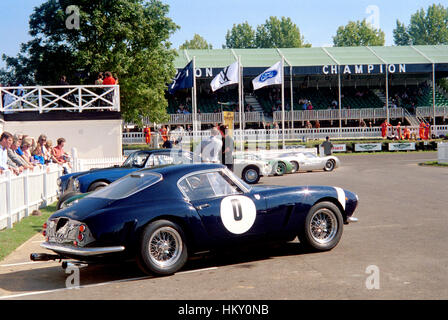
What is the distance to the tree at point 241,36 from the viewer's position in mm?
106938

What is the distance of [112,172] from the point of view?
13211 mm

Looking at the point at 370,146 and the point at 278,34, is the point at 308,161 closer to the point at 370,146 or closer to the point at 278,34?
the point at 370,146

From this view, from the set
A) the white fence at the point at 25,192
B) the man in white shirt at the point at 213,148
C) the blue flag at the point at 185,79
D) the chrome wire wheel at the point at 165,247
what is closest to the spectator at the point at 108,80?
the blue flag at the point at 185,79

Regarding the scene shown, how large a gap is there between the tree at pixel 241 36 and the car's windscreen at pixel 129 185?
102 m

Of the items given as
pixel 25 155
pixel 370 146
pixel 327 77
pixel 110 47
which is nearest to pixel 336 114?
pixel 327 77

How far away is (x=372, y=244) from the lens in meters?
8.09

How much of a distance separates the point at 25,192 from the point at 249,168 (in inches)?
368

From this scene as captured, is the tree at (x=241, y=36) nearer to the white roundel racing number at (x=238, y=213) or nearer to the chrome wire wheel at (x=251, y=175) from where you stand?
the chrome wire wheel at (x=251, y=175)

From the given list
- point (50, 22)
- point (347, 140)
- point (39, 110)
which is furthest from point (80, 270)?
point (347, 140)

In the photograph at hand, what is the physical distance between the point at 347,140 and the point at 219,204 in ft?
129

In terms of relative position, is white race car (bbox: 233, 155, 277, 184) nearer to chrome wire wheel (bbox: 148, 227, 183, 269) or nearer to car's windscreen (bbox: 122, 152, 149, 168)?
car's windscreen (bbox: 122, 152, 149, 168)

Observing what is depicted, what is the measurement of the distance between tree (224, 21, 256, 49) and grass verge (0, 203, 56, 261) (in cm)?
9745

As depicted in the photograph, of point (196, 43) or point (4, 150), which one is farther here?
point (196, 43)
